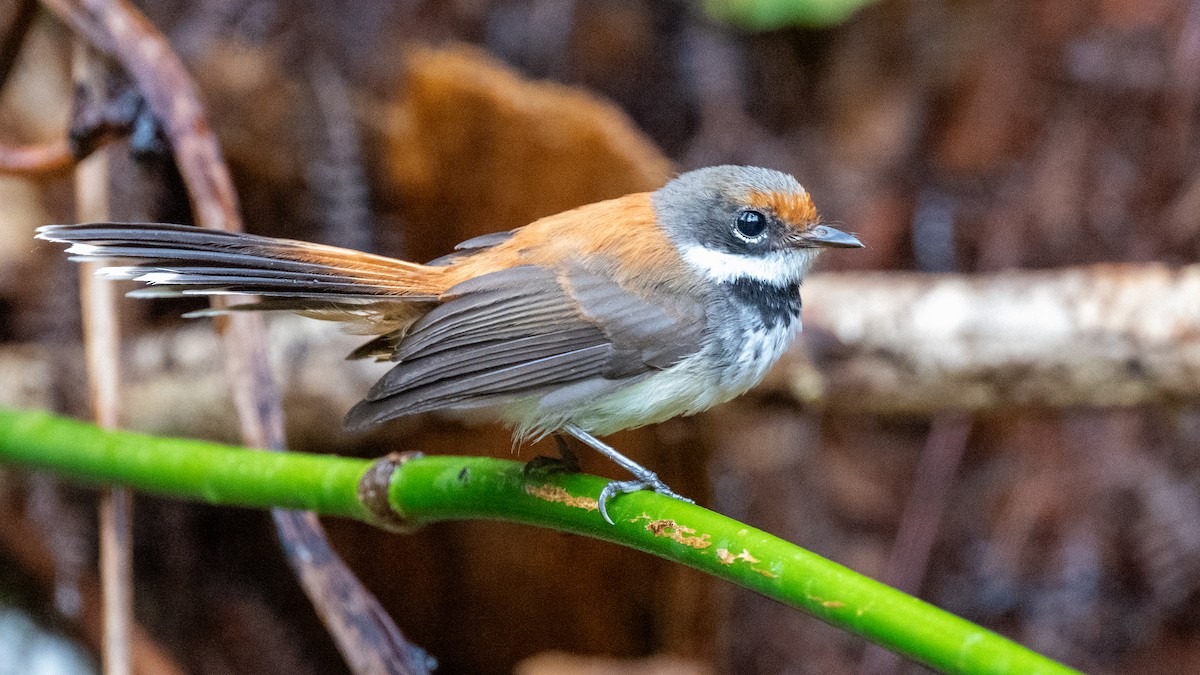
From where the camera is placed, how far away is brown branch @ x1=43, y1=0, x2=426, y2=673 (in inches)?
91.8

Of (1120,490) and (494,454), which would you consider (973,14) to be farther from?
(494,454)

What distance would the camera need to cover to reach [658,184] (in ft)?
11.0

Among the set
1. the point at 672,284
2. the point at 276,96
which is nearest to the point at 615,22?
the point at 276,96

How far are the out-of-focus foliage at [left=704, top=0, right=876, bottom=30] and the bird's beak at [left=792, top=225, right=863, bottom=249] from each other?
274cm

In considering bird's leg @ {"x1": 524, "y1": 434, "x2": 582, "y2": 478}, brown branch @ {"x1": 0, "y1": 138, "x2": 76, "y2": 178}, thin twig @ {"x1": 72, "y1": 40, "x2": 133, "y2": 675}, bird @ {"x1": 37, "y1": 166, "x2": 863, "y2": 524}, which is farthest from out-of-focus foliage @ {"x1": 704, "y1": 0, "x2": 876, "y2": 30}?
bird's leg @ {"x1": 524, "y1": 434, "x2": 582, "y2": 478}

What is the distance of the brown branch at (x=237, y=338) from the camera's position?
2.33 m

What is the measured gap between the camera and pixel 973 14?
17.4 ft

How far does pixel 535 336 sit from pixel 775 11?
125 inches

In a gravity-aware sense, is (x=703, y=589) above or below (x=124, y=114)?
below

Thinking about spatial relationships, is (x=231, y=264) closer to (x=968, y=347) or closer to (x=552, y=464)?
(x=552, y=464)

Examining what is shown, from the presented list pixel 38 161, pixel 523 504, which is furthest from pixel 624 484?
pixel 38 161

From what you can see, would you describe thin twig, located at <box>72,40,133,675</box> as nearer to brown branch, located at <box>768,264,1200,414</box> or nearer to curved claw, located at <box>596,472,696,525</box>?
curved claw, located at <box>596,472,696,525</box>

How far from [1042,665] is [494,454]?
2401mm

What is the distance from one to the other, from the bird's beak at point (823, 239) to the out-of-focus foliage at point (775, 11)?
108 inches
